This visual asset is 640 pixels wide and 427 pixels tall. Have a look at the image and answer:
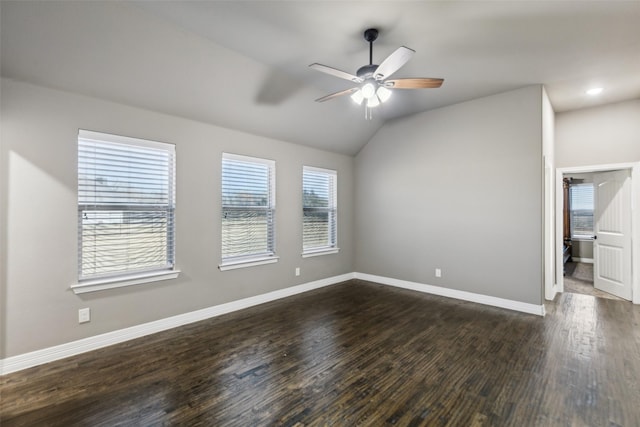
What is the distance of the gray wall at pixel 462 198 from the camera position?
391cm

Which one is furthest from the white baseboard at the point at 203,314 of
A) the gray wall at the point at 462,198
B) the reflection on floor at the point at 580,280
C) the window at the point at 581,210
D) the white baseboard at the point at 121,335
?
the window at the point at 581,210

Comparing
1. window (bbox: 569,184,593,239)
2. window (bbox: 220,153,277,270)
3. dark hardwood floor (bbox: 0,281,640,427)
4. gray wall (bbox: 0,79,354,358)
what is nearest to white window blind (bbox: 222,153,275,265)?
window (bbox: 220,153,277,270)

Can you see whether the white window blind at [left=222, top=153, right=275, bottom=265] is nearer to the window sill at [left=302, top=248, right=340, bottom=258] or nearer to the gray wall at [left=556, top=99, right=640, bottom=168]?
the window sill at [left=302, top=248, right=340, bottom=258]

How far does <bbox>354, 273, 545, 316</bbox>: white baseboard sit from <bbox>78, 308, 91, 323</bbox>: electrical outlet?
4.32m

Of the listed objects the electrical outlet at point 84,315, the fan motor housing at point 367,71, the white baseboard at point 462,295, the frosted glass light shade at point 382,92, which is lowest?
the white baseboard at point 462,295

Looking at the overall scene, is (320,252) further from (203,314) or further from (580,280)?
(580,280)

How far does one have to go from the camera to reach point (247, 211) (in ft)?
14.0

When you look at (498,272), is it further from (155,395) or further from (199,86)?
(199,86)

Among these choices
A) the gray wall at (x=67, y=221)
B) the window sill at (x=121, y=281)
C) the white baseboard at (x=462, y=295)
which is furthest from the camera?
the white baseboard at (x=462, y=295)

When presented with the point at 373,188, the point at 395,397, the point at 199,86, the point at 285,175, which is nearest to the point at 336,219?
the point at 373,188

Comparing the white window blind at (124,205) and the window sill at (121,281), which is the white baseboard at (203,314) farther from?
the white window blind at (124,205)

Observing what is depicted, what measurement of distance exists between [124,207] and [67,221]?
1.61 feet

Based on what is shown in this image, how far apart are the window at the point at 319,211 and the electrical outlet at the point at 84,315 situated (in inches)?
116

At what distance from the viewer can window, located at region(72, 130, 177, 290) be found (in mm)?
2906
